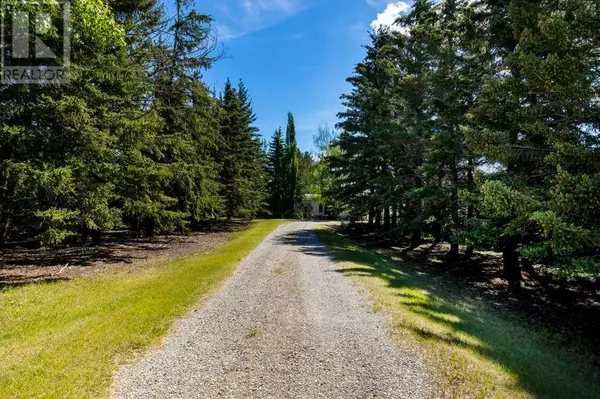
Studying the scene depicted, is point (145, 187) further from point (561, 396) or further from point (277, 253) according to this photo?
point (561, 396)

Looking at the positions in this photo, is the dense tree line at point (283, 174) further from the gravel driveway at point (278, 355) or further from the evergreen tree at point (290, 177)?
the gravel driveway at point (278, 355)

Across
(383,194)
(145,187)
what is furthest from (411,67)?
(145,187)

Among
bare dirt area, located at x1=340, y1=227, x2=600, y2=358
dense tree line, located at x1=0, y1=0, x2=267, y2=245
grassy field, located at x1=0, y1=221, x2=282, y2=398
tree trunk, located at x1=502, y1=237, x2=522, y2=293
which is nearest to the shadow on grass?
bare dirt area, located at x1=340, y1=227, x2=600, y2=358

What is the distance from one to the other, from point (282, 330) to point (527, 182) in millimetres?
7446

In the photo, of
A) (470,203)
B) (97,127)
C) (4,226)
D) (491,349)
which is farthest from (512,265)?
(4,226)

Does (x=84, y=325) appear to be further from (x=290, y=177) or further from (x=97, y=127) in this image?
(x=290, y=177)

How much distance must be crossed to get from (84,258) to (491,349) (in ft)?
40.6

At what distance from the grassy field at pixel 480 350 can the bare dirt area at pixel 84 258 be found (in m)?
8.20

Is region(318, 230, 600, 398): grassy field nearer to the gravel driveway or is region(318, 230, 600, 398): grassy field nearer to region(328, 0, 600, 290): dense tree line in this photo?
the gravel driveway

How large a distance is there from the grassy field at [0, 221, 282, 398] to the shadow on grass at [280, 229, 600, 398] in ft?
14.2

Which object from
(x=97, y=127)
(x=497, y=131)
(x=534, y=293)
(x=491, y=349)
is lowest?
(x=534, y=293)

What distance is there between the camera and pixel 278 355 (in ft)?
14.9

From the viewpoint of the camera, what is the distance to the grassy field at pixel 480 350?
409cm

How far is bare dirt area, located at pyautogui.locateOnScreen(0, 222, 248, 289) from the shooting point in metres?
8.69
